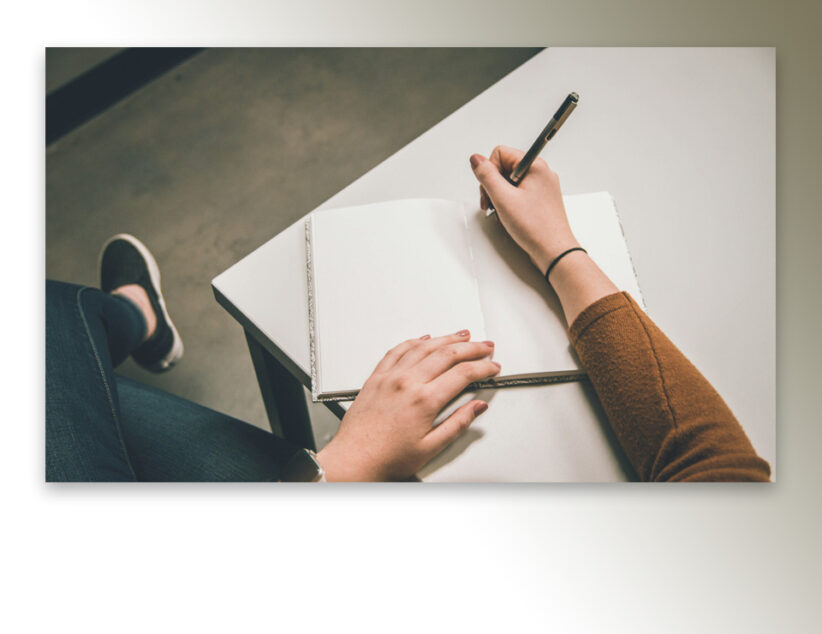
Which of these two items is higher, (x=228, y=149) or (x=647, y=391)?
(x=228, y=149)

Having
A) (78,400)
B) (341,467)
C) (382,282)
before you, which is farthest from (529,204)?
(78,400)

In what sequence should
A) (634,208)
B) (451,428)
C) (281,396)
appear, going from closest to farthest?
A: (451,428), (634,208), (281,396)

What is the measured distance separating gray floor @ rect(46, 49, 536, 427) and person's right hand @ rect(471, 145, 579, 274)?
0.31 feet

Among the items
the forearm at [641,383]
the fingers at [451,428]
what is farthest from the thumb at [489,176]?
the fingers at [451,428]

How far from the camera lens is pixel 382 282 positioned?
0.71 metres

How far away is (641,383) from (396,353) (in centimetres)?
27

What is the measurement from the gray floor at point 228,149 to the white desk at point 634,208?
66 mm

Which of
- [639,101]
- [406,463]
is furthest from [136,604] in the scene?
[639,101]

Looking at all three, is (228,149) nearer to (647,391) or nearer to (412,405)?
(412,405)

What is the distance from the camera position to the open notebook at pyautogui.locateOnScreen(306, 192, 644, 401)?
68cm

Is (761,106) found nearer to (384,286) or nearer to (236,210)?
(384,286)

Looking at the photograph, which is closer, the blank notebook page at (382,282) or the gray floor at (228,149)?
the blank notebook page at (382,282)

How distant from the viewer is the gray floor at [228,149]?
0.82 m

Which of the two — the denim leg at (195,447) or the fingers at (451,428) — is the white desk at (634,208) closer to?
the fingers at (451,428)
